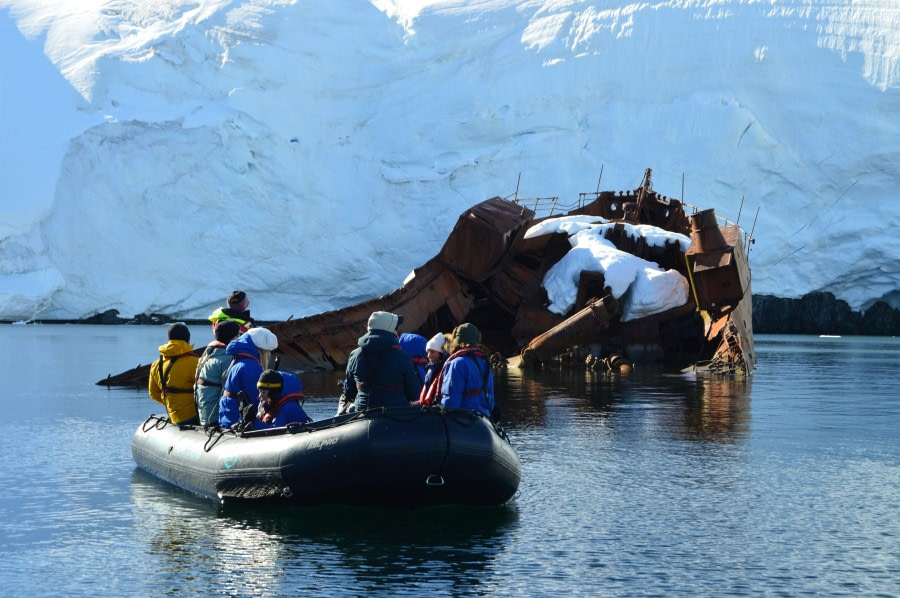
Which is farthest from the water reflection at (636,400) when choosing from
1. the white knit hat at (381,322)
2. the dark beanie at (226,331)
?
the white knit hat at (381,322)

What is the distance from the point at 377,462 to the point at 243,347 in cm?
128

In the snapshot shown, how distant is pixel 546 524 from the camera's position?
24.1 feet

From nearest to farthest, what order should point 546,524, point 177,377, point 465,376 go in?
point 546,524
point 465,376
point 177,377

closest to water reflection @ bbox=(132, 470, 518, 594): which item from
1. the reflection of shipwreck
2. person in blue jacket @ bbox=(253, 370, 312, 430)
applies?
person in blue jacket @ bbox=(253, 370, 312, 430)

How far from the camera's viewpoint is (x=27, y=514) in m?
7.66

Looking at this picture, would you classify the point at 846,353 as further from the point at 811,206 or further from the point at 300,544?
the point at 300,544

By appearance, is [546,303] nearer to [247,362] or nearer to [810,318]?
[247,362]

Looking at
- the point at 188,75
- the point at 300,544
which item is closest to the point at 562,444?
the point at 300,544

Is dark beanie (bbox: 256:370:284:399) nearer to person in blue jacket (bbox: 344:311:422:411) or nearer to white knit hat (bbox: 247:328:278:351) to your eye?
white knit hat (bbox: 247:328:278:351)

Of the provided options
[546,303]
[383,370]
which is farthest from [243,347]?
[546,303]

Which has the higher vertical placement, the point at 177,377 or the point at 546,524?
the point at 177,377

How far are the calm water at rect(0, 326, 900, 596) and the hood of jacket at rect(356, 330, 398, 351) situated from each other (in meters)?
1.07

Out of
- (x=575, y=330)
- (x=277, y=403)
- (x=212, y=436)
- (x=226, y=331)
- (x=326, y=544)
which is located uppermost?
(x=575, y=330)

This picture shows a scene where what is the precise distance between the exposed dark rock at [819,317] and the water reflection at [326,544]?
2972 cm
